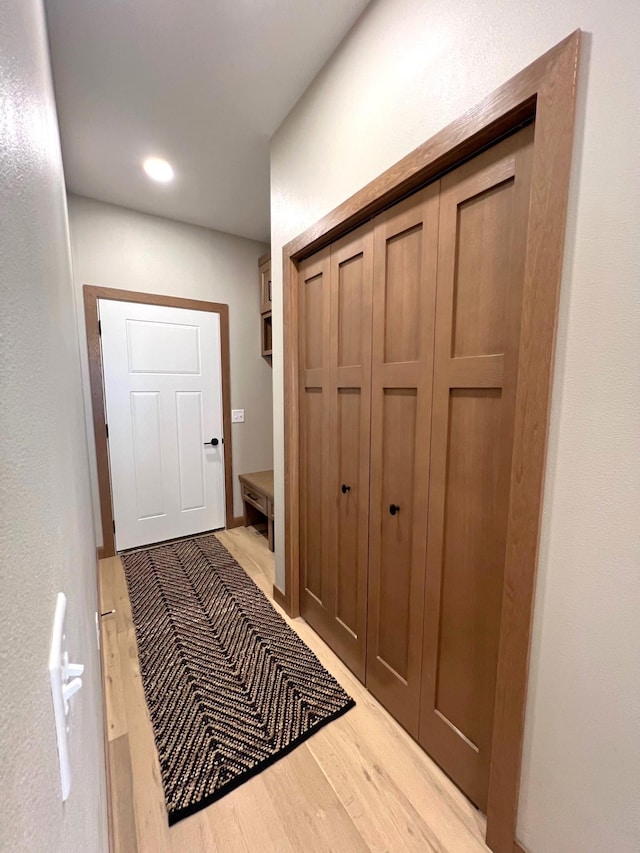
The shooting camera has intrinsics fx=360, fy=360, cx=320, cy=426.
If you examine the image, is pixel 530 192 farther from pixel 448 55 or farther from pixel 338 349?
pixel 338 349

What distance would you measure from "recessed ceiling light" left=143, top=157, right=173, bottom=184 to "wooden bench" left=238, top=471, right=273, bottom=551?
2.27m

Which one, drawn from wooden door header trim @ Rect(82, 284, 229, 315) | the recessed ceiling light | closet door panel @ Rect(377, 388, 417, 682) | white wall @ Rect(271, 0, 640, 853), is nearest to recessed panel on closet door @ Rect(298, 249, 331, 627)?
closet door panel @ Rect(377, 388, 417, 682)

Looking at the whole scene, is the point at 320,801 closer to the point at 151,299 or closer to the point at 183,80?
the point at 183,80

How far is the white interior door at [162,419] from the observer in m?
2.77

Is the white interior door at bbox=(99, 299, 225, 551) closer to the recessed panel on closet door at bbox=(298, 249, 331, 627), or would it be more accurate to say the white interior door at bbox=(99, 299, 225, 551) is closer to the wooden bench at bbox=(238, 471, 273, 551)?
the wooden bench at bbox=(238, 471, 273, 551)

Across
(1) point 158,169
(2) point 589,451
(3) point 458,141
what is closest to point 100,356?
(1) point 158,169

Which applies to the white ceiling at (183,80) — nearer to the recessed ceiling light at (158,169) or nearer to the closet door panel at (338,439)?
the recessed ceiling light at (158,169)

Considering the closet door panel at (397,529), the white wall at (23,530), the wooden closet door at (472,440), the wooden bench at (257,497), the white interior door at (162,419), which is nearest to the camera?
the white wall at (23,530)

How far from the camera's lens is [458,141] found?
1.04 m

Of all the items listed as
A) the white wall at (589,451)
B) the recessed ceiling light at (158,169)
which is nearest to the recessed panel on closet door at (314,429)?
the white wall at (589,451)

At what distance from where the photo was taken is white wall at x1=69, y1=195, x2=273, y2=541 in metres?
2.61

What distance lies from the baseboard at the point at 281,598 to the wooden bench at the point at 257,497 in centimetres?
64

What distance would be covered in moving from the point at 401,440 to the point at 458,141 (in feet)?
3.10

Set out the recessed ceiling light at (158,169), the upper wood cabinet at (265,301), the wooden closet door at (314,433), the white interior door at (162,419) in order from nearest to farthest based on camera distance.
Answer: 1. the wooden closet door at (314,433)
2. the recessed ceiling light at (158,169)
3. the white interior door at (162,419)
4. the upper wood cabinet at (265,301)
